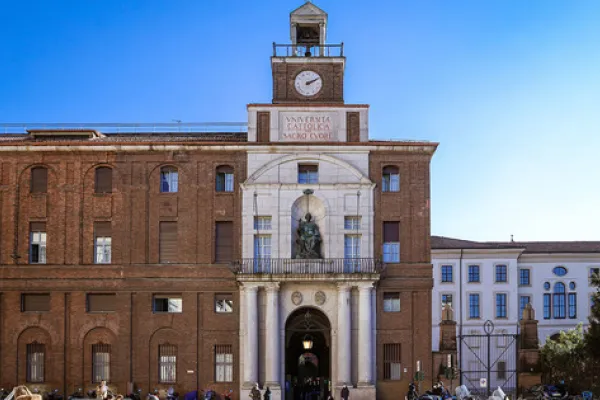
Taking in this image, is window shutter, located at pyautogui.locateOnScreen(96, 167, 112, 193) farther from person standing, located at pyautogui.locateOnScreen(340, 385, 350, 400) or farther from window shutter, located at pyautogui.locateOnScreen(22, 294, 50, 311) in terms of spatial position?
person standing, located at pyautogui.locateOnScreen(340, 385, 350, 400)

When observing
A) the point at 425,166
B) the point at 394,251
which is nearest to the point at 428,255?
the point at 394,251

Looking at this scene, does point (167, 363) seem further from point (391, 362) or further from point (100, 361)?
point (391, 362)

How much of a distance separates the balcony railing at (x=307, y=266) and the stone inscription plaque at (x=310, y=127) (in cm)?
688

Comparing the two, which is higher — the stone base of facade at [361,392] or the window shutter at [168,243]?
the window shutter at [168,243]

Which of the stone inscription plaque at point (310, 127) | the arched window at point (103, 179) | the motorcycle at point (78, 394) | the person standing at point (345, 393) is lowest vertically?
the motorcycle at point (78, 394)

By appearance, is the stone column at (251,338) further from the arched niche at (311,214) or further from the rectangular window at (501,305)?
the rectangular window at (501,305)

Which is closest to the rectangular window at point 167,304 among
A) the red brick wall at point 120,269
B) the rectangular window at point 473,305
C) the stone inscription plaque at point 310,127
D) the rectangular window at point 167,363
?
the red brick wall at point 120,269

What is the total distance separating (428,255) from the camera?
49.8m

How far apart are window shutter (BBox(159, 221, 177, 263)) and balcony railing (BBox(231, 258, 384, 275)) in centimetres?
360

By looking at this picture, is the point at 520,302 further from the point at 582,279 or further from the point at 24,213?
the point at 24,213

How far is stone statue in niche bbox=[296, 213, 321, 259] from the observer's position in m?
49.0

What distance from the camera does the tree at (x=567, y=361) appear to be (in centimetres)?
5025

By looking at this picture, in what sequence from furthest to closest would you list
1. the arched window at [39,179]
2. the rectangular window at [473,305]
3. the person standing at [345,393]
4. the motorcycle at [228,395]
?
1. the rectangular window at [473,305]
2. the arched window at [39,179]
3. the motorcycle at [228,395]
4. the person standing at [345,393]

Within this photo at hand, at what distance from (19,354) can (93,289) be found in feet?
17.4
